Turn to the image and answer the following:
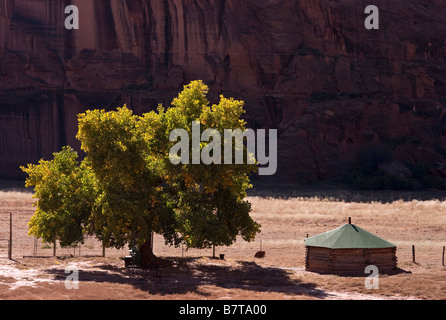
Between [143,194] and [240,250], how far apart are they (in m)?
10.7

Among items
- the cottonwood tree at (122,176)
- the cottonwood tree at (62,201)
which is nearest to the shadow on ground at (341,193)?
the cottonwood tree at (62,201)

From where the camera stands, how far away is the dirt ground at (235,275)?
2442 cm

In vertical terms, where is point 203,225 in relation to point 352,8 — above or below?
below

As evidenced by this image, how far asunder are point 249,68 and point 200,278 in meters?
60.0

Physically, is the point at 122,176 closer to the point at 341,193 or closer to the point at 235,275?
the point at 235,275

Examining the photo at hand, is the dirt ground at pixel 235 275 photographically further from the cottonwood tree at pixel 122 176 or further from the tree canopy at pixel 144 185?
the cottonwood tree at pixel 122 176

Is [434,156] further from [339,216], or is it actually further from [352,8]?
[339,216]

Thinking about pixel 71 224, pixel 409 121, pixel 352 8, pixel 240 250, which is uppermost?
pixel 352 8

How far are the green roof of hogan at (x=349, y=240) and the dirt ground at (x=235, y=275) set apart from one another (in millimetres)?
1403

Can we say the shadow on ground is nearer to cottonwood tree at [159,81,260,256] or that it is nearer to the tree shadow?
the tree shadow

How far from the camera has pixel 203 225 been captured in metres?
28.0

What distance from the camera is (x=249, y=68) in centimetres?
8575
